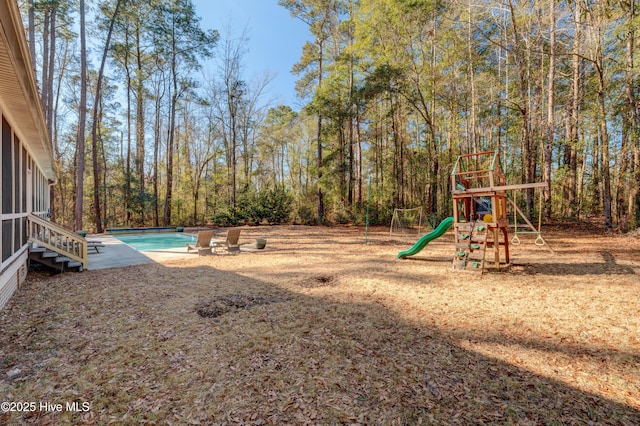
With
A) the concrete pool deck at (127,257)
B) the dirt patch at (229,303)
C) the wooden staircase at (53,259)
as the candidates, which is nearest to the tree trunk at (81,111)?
the concrete pool deck at (127,257)

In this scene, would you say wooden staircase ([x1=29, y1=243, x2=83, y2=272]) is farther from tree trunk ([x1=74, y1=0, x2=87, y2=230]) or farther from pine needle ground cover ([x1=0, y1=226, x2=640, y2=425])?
tree trunk ([x1=74, y1=0, x2=87, y2=230])

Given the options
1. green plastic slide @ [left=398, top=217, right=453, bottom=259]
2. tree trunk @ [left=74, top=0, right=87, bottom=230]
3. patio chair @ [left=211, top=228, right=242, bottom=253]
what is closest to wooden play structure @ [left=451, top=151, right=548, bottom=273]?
green plastic slide @ [left=398, top=217, right=453, bottom=259]

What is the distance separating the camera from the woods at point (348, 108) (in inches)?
473

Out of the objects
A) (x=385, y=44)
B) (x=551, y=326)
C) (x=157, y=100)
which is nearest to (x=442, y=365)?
(x=551, y=326)

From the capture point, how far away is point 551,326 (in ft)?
11.2

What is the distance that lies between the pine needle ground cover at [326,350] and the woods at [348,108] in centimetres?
807

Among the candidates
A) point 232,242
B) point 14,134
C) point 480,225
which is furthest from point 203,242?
point 480,225

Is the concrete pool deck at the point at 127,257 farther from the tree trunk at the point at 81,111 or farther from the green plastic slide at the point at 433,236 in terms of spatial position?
the green plastic slide at the point at 433,236

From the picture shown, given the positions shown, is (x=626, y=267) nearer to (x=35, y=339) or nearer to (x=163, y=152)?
(x=35, y=339)

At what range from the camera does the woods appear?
12.0 metres

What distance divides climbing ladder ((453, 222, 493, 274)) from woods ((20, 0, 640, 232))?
228 inches

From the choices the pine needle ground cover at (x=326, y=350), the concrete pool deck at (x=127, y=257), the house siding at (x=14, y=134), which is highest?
the house siding at (x=14, y=134)

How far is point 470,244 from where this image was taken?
20.2ft

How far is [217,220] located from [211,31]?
44.9 feet
